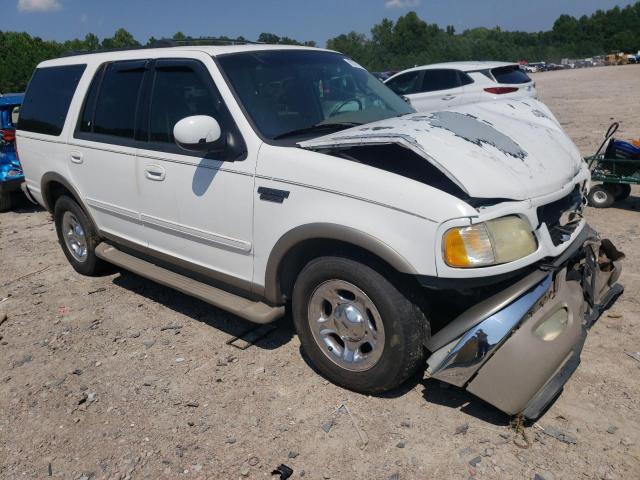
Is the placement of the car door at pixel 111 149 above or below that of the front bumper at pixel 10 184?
above

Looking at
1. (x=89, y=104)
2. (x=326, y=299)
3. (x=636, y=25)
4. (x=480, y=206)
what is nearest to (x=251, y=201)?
(x=326, y=299)

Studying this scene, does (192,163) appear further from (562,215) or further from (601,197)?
(601,197)

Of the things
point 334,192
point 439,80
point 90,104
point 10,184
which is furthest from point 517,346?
point 439,80

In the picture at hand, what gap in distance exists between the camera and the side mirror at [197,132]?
3.36 m

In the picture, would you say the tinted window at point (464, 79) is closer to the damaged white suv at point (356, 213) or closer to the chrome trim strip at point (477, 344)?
the damaged white suv at point (356, 213)

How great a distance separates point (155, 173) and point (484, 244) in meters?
2.46

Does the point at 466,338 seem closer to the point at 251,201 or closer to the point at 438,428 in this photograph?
the point at 438,428

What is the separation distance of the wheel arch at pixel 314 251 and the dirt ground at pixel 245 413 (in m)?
0.64

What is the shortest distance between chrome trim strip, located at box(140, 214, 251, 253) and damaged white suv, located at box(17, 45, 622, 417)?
0.02m

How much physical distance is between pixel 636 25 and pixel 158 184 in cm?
12842

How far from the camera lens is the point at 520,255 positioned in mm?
2902

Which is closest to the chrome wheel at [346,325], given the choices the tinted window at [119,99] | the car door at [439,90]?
the tinted window at [119,99]

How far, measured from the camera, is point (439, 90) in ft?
38.9

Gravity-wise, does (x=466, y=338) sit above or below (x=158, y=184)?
below
